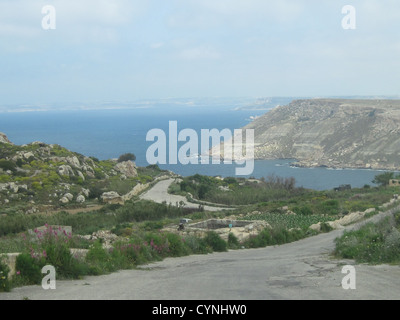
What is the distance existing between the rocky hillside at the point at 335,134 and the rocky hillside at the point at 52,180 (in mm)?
78067

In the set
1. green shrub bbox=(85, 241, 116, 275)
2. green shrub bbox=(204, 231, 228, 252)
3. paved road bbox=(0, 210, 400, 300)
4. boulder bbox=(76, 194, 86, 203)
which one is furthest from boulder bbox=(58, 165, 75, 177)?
green shrub bbox=(85, 241, 116, 275)

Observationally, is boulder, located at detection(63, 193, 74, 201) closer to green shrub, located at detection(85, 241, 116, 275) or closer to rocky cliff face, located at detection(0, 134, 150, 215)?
rocky cliff face, located at detection(0, 134, 150, 215)

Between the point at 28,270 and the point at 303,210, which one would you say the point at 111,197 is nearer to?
the point at 303,210

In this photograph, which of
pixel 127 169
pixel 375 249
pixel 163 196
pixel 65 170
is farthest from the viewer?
pixel 127 169

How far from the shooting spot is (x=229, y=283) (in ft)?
28.0

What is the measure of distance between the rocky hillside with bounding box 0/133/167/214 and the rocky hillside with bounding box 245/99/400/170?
78067 millimetres

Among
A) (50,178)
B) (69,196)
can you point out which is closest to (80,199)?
(69,196)

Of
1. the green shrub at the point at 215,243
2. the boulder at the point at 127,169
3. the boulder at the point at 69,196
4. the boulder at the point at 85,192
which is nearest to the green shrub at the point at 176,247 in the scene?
the green shrub at the point at 215,243

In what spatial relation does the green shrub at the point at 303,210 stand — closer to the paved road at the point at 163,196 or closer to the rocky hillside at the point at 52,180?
the paved road at the point at 163,196

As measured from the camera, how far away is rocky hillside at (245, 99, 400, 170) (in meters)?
123

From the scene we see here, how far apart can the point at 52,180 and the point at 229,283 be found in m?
37.1
